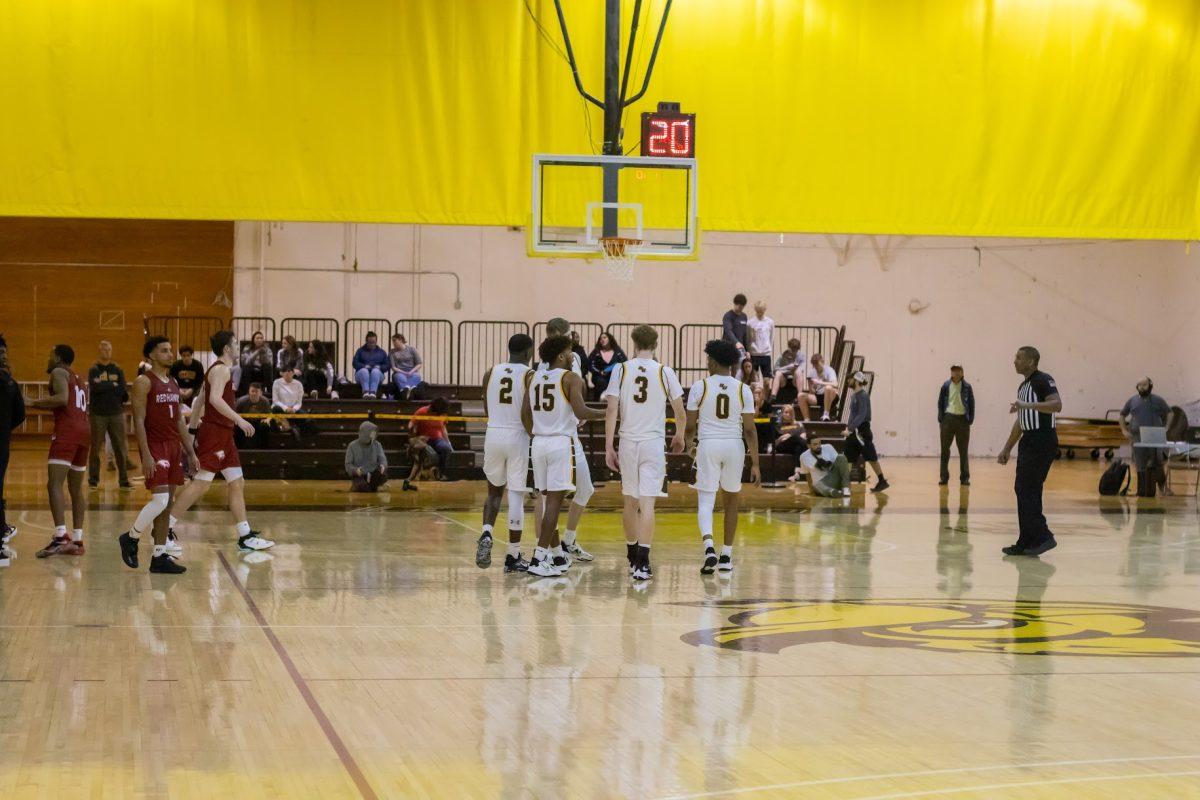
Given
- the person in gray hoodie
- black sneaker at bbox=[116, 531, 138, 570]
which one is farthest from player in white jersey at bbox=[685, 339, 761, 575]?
the person in gray hoodie

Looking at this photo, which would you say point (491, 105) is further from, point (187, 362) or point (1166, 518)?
point (1166, 518)

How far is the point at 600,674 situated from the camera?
295 inches

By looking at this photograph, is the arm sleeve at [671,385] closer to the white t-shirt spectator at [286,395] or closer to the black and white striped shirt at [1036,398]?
the black and white striped shirt at [1036,398]

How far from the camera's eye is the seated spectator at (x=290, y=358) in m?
23.1

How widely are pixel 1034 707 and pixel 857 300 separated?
82.0 ft

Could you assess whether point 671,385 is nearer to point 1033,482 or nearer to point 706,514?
point 706,514

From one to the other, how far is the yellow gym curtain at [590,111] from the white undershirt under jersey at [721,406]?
565 cm

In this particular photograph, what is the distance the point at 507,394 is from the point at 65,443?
3.67 metres

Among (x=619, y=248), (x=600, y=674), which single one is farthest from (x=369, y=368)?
(x=600, y=674)

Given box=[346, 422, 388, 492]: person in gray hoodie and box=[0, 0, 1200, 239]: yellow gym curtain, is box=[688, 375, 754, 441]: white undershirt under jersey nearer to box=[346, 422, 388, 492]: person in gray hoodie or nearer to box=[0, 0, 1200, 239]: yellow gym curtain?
box=[0, 0, 1200, 239]: yellow gym curtain

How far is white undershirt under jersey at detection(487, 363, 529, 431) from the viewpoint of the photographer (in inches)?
433

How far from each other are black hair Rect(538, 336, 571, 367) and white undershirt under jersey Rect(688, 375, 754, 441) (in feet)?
3.62

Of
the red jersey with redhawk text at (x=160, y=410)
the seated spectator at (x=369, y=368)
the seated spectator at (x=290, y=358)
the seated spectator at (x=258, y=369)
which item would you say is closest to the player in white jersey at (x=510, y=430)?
the red jersey with redhawk text at (x=160, y=410)

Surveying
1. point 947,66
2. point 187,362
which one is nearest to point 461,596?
point 947,66
